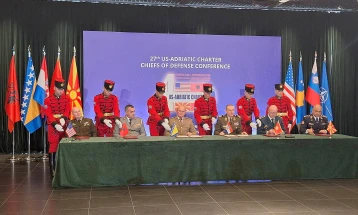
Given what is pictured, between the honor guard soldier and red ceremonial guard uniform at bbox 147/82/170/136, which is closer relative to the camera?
the honor guard soldier

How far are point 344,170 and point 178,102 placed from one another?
3.44 m

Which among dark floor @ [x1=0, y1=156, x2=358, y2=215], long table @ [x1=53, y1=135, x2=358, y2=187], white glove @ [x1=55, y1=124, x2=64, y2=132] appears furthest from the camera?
white glove @ [x1=55, y1=124, x2=64, y2=132]

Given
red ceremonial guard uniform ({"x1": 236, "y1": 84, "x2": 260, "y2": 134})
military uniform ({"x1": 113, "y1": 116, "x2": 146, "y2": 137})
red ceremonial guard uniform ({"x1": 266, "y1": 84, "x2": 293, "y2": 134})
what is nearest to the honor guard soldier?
military uniform ({"x1": 113, "y1": 116, "x2": 146, "y2": 137})

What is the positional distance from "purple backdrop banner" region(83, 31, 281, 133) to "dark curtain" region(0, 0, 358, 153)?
0.31 m

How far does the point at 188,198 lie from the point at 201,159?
75 centimetres

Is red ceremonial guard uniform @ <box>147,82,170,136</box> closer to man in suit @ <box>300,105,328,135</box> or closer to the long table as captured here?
the long table

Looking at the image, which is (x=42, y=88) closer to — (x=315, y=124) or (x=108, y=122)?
(x=108, y=122)

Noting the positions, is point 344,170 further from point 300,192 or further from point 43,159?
point 43,159

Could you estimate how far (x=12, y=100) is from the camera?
25.2 feet

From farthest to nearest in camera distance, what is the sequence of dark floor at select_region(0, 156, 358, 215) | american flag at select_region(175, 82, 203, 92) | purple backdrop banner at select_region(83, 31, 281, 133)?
american flag at select_region(175, 82, 203, 92), purple backdrop banner at select_region(83, 31, 281, 133), dark floor at select_region(0, 156, 358, 215)

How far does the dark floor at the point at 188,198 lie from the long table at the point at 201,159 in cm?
13

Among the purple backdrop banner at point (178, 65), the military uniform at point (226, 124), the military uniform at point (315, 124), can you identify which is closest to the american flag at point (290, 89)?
the purple backdrop banner at point (178, 65)

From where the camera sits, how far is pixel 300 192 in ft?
16.9

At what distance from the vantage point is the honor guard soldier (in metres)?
6.43
